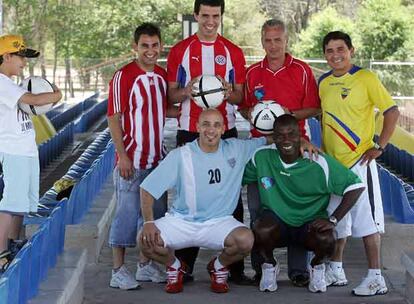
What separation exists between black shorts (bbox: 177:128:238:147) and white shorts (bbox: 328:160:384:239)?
3.06 feet

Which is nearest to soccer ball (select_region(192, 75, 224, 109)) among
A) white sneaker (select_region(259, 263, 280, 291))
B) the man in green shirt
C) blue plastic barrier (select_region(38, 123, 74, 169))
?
the man in green shirt

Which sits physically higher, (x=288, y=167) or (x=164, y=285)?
(x=288, y=167)

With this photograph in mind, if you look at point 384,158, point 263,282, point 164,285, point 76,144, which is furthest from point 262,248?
point 76,144

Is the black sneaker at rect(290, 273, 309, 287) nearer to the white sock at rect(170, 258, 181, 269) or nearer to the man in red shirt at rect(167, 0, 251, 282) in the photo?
the man in red shirt at rect(167, 0, 251, 282)

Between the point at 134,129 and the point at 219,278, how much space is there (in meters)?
1.22

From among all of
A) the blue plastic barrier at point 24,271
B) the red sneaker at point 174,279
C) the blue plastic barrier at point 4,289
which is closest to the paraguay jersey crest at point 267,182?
the red sneaker at point 174,279

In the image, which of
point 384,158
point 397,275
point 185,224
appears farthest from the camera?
point 384,158

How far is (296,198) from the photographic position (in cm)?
664

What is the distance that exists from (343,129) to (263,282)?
119 cm

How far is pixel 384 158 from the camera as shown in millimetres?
13539

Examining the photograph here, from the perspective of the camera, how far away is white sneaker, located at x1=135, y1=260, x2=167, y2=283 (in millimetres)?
7078

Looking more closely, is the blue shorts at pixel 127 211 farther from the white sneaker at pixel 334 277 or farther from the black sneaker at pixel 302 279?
the white sneaker at pixel 334 277

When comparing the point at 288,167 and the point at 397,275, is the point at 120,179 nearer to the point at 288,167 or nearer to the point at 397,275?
the point at 288,167

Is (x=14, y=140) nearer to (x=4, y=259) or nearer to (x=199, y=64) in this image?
(x=4, y=259)
